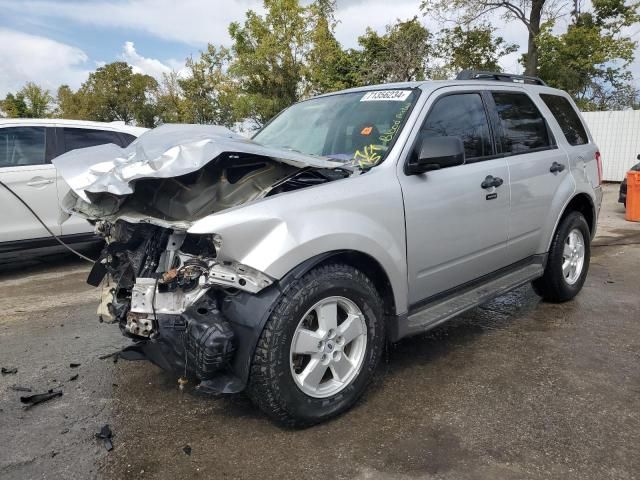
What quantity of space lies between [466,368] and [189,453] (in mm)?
1909

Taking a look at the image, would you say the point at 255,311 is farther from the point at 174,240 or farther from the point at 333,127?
the point at 333,127

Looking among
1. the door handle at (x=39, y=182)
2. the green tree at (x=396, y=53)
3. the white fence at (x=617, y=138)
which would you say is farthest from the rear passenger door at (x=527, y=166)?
the green tree at (x=396, y=53)

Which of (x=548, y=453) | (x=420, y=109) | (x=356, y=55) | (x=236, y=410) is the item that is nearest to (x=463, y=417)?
(x=548, y=453)

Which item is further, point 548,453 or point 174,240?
point 174,240

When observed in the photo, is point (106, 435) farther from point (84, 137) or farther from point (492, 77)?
point (84, 137)

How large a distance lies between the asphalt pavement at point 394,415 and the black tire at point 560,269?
12.9 inches

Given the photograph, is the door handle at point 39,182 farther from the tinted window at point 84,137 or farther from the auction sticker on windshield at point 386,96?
the auction sticker on windshield at point 386,96

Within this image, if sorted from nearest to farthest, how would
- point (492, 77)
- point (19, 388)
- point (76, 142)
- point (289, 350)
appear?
point (289, 350) → point (19, 388) → point (492, 77) → point (76, 142)

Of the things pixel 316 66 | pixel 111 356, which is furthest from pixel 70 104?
pixel 111 356

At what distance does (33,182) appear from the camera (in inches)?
244

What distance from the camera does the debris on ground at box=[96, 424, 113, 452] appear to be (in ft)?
8.78

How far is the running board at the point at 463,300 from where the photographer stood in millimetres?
3176

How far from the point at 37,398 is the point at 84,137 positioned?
4389 mm

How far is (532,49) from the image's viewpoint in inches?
799
